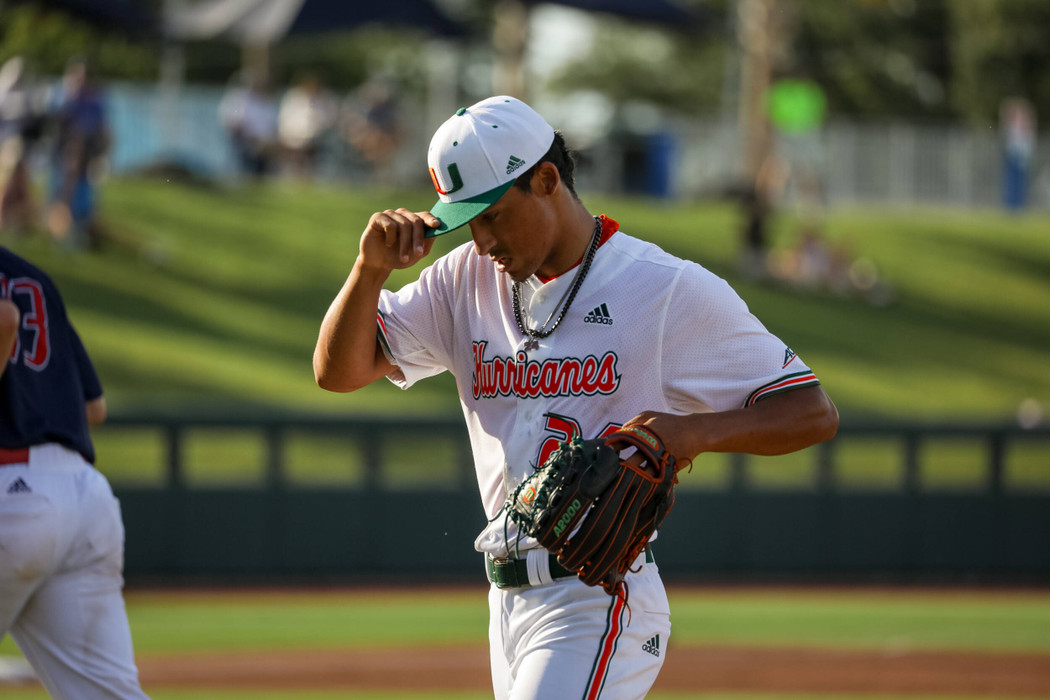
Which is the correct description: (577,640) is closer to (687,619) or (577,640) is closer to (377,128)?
(687,619)

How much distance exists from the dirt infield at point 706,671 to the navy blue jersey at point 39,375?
4691mm

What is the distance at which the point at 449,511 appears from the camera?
13.4m

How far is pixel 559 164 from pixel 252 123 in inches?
764

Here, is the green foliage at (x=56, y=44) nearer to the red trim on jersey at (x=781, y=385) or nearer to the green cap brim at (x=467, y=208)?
the green cap brim at (x=467, y=208)

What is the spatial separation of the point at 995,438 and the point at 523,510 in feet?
38.5

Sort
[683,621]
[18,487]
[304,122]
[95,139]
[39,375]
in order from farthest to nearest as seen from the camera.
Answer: [304,122], [95,139], [683,621], [39,375], [18,487]

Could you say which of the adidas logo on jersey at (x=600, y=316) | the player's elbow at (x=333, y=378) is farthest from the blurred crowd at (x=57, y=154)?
the adidas logo on jersey at (x=600, y=316)

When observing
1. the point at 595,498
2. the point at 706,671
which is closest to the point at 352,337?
the point at 595,498

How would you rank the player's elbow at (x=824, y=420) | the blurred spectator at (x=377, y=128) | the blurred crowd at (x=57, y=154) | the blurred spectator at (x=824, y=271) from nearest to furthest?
1. the player's elbow at (x=824, y=420)
2. the blurred crowd at (x=57, y=154)
3. the blurred spectator at (x=824, y=271)
4. the blurred spectator at (x=377, y=128)

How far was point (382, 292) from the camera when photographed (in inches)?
154

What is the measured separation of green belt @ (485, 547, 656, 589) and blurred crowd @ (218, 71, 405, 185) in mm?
18925

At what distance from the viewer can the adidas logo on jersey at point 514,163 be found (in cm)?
345

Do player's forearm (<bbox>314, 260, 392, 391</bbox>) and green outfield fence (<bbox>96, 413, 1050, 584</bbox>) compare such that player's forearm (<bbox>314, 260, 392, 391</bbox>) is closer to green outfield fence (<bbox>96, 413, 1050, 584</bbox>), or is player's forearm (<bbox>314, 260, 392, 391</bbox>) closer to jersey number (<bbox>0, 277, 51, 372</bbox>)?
jersey number (<bbox>0, 277, 51, 372</bbox>)

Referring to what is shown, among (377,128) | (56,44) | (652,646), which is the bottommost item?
(652,646)
